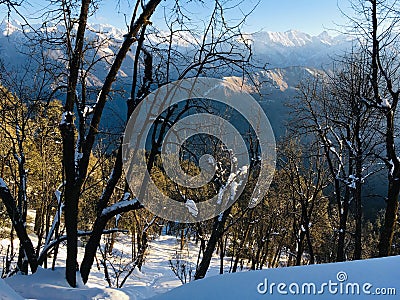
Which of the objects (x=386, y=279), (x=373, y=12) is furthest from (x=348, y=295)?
(x=373, y=12)

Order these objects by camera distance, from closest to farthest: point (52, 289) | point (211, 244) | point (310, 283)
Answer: point (310, 283)
point (52, 289)
point (211, 244)

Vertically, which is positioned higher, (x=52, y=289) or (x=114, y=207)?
(x=114, y=207)

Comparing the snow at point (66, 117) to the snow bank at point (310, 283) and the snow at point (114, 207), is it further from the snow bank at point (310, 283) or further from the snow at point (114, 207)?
the snow bank at point (310, 283)

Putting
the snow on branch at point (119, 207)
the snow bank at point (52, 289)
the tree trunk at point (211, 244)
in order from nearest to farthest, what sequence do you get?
the snow bank at point (52, 289), the snow on branch at point (119, 207), the tree trunk at point (211, 244)

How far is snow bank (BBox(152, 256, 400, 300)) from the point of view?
7.88 ft

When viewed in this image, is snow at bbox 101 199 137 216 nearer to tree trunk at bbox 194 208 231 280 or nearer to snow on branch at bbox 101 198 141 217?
snow on branch at bbox 101 198 141 217

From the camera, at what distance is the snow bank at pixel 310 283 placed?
2.40m

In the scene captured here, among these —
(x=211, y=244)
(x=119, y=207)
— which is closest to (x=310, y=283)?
(x=119, y=207)

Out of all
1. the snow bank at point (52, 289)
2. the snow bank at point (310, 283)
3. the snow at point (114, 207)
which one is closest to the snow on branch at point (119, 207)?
the snow at point (114, 207)

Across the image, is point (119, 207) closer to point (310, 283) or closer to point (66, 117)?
point (66, 117)

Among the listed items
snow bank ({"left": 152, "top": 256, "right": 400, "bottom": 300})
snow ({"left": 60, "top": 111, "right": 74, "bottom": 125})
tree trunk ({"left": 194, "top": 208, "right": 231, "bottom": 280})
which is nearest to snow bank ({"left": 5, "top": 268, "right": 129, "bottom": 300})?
snow bank ({"left": 152, "top": 256, "right": 400, "bottom": 300})

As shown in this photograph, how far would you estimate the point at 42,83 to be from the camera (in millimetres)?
7547

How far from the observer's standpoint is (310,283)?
2582 millimetres

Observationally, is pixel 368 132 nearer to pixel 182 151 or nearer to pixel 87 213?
pixel 182 151
